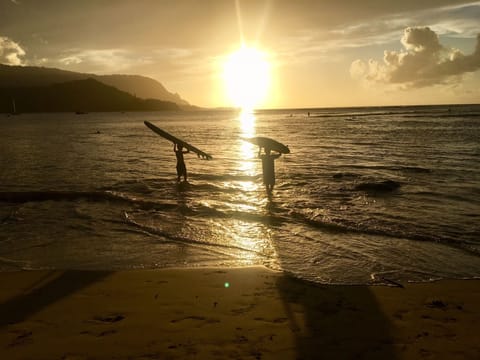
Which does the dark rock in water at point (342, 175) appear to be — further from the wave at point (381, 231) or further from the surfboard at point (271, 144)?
the wave at point (381, 231)

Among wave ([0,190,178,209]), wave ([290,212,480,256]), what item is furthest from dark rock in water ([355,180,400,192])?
wave ([0,190,178,209])

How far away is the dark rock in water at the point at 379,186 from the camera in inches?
664

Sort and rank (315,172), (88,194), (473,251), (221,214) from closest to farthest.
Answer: (473,251)
(221,214)
(88,194)
(315,172)

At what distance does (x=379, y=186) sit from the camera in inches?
672

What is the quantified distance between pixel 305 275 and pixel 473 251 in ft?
15.3

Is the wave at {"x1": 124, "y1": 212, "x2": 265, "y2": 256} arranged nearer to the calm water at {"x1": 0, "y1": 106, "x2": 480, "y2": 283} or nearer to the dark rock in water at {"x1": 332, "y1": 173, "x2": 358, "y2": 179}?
the calm water at {"x1": 0, "y1": 106, "x2": 480, "y2": 283}

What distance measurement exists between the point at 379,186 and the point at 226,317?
13.4m

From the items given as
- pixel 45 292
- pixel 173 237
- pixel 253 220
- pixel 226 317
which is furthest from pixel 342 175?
pixel 45 292

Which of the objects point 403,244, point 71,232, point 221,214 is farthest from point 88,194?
point 403,244

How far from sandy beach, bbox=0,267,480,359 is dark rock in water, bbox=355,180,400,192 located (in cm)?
1008

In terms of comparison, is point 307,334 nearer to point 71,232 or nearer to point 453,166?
point 71,232

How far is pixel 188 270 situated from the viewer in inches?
305

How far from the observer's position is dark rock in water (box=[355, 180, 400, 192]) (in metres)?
16.9

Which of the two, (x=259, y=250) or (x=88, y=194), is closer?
Answer: (x=259, y=250)
